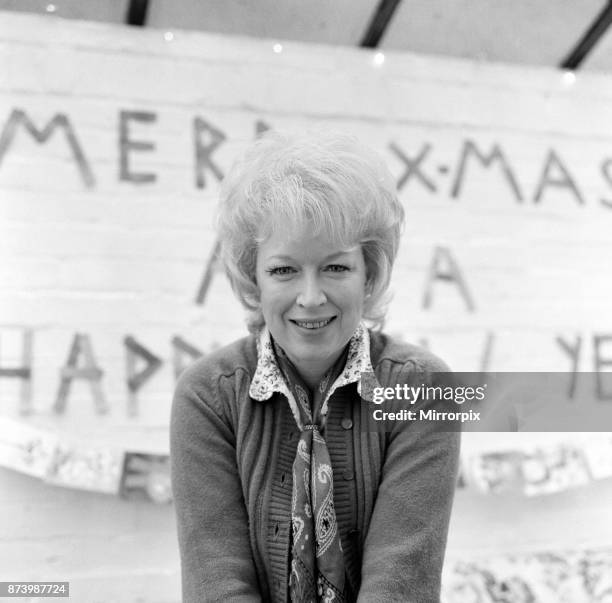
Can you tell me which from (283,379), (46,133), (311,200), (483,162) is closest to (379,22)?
(483,162)

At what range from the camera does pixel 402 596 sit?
1109 millimetres

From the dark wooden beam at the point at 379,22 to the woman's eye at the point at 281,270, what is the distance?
1.27m

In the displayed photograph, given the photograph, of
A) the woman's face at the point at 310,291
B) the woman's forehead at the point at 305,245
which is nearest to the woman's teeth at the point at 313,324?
the woman's face at the point at 310,291

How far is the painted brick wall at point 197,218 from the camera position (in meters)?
2.06

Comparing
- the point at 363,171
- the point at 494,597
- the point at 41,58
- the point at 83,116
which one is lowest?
the point at 494,597

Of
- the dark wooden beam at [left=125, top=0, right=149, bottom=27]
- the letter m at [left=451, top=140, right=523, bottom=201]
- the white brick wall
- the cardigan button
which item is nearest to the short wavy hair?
the cardigan button

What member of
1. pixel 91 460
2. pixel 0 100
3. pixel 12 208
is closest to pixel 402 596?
pixel 91 460

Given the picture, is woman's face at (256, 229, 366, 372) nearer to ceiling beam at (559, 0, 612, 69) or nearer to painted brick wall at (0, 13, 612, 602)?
painted brick wall at (0, 13, 612, 602)

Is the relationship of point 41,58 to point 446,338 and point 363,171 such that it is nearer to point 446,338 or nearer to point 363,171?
point 363,171

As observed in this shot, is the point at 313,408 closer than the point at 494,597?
Yes

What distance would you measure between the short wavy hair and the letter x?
1118mm

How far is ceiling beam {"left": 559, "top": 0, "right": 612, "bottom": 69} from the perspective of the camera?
2.25 m

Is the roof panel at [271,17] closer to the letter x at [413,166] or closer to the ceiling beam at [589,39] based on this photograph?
the letter x at [413,166]

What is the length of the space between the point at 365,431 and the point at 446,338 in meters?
1.20
